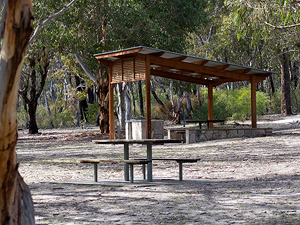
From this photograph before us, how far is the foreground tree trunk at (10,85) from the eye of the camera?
2850 mm

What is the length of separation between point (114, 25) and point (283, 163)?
11.8m

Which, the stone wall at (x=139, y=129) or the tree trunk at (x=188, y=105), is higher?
the tree trunk at (x=188, y=105)

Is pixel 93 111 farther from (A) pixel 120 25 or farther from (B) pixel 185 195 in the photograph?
(B) pixel 185 195

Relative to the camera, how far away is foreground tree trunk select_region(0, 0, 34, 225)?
2.85m

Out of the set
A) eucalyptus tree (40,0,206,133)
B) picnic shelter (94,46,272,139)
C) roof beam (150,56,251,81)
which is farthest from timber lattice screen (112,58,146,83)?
eucalyptus tree (40,0,206,133)

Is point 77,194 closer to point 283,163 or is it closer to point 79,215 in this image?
point 79,215

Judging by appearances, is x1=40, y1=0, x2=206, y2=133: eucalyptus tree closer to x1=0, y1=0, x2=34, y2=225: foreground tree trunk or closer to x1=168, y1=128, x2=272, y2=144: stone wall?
x1=168, y1=128, x2=272, y2=144: stone wall

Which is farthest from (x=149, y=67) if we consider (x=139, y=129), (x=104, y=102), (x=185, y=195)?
(x=104, y=102)

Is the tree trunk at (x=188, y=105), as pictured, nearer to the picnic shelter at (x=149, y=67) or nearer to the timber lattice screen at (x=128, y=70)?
the picnic shelter at (x=149, y=67)

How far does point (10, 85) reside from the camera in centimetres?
290

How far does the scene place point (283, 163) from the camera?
31.1 ft

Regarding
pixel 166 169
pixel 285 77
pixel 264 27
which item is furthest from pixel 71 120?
pixel 166 169

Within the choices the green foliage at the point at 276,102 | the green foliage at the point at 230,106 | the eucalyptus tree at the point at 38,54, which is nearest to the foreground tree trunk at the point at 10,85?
the eucalyptus tree at the point at 38,54

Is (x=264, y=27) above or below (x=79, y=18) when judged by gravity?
below
